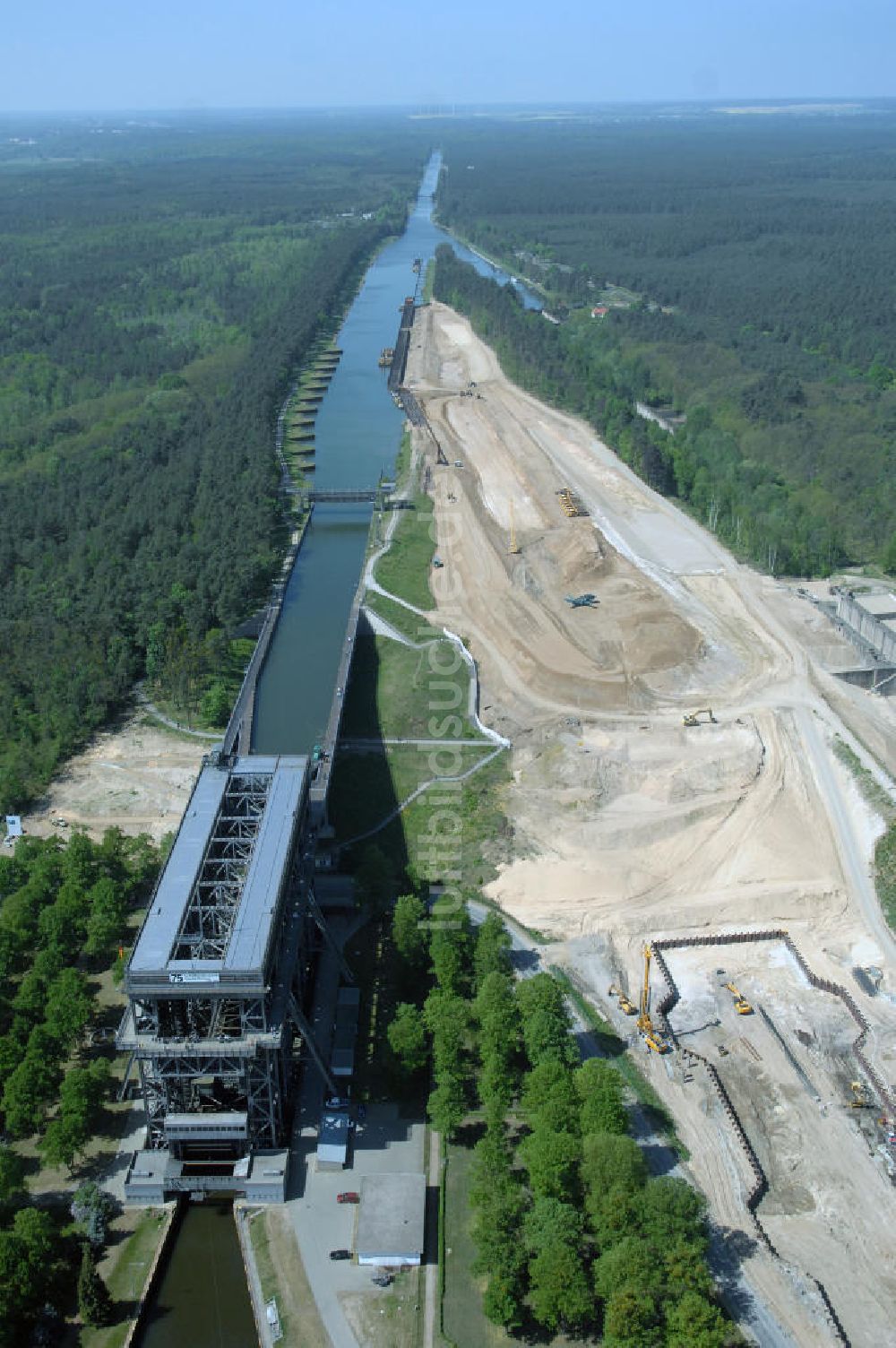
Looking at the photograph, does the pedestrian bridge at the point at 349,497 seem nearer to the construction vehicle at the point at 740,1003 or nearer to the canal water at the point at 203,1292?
the construction vehicle at the point at 740,1003

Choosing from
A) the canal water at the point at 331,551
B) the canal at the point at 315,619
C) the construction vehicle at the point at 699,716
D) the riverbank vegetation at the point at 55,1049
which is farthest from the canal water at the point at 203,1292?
the construction vehicle at the point at 699,716

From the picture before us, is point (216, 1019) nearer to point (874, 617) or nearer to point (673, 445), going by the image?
point (874, 617)

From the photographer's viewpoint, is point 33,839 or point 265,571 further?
point 265,571

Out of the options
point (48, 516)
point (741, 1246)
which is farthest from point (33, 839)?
point (48, 516)

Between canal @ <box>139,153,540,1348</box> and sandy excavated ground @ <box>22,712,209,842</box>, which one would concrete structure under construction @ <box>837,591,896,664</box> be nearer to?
canal @ <box>139,153,540,1348</box>

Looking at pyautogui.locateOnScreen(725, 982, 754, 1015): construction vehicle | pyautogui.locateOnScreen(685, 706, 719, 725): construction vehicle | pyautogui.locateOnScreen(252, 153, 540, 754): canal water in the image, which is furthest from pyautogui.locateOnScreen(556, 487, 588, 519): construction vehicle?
pyautogui.locateOnScreen(725, 982, 754, 1015): construction vehicle

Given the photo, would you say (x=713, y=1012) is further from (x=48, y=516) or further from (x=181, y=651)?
(x=48, y=516)
